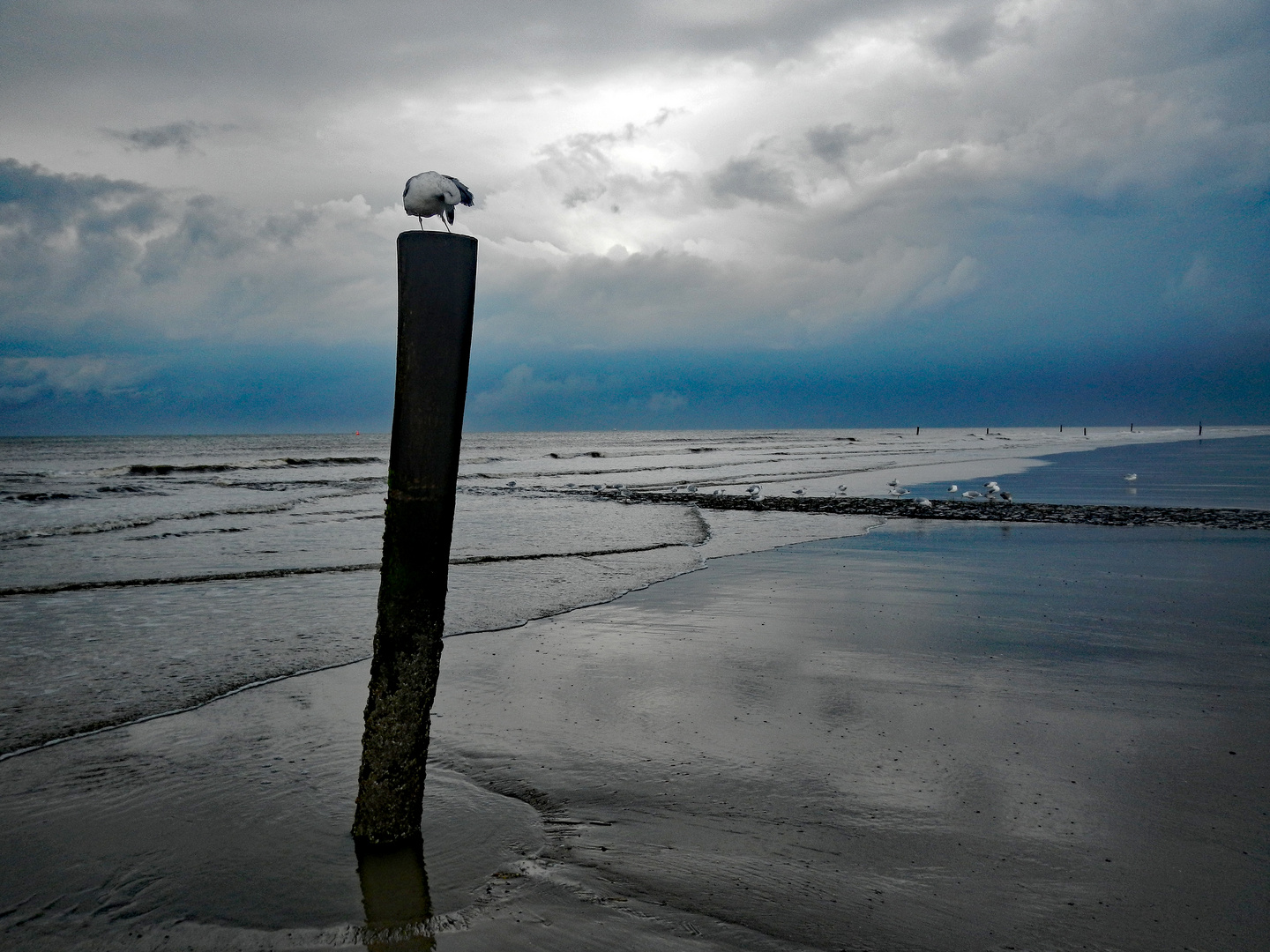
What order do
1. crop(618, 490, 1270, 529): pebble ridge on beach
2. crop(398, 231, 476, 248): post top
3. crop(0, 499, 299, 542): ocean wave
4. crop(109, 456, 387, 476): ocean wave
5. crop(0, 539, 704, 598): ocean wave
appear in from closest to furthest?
1. crop(398, 231, 476, 248): post top
2. crop(0, 539, 704, 598): ocean wave
3. crop(0, 499, 299, 542): ocean wave
4. crop(618, 490, 1270, 529): pebble ridge on beach
5. crop(109, 456, 387, 476): ocean wave

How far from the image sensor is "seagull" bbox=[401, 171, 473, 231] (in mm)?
3553

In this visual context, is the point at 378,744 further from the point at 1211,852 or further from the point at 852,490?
the point at 852,490

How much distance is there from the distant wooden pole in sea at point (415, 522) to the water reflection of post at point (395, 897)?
0.27 feet

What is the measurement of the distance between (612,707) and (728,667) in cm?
127

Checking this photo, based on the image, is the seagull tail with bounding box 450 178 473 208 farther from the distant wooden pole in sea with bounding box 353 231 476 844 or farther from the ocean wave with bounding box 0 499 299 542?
the ocean wave with bounding box 0 499 299 542

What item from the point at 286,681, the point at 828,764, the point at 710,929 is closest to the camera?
the point at 710,929

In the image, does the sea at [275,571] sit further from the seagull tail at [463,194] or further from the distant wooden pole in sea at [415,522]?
the seagull tail at [463,194]

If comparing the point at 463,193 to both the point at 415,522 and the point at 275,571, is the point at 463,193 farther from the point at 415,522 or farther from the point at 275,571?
the point at 275,571

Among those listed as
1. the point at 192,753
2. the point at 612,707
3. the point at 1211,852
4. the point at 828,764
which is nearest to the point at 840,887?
the point at 828,764

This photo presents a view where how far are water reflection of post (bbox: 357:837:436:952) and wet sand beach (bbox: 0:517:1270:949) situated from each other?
58mm

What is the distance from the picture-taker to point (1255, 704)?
5352 mm

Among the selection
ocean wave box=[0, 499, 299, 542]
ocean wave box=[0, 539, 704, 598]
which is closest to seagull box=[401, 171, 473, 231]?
ocean wave box=[0, 539, 704, 598]

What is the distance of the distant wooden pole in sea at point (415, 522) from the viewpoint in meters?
3.58

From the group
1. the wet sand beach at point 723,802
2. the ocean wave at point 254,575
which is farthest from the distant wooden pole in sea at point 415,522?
the ocean wave at point 254,575
